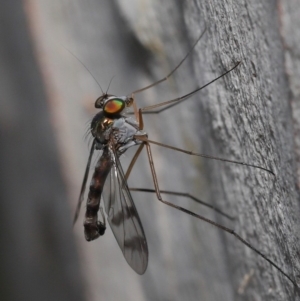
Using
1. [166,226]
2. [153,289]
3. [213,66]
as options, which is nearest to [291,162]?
[213,66]

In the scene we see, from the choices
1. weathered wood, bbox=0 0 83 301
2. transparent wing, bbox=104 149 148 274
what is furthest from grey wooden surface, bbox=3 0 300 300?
transparent wing, bbox=104 149 148 274

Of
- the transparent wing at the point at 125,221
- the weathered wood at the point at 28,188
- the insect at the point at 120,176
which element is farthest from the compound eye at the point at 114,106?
the weathered wood at the point at 28,188

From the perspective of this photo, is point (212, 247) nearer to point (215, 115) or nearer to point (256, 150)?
point (215, 115)

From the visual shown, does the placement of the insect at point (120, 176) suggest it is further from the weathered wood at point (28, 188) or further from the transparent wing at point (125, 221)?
the weathered wood at point (28, 188)

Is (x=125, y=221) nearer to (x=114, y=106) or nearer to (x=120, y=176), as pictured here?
(x=120, y=176)

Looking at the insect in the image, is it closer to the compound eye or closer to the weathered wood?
the compound eye

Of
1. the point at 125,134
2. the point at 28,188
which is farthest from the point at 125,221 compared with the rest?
the point at 28,188
